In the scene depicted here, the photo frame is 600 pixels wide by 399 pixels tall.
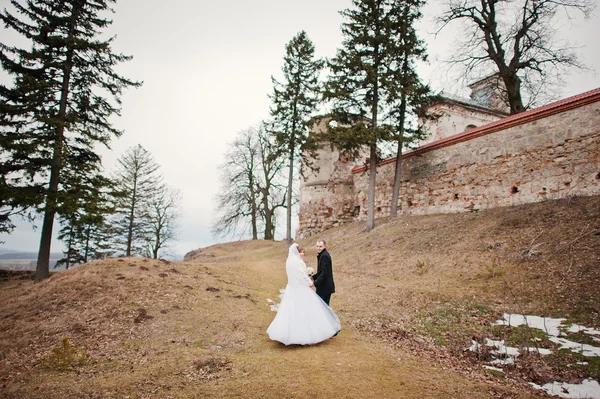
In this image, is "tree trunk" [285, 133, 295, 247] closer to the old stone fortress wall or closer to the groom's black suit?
the old stone fortress wall

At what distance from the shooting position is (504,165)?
1265cm

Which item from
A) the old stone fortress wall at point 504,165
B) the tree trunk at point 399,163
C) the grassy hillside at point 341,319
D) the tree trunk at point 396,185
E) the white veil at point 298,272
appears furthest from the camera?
the tree trunk at point 396,185

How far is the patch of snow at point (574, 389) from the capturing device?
3676 millimetres

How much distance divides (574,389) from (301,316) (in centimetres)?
359

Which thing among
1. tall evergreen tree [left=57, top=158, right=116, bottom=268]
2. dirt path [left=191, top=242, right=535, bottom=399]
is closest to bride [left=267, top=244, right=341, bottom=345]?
dirt path [left=191, top=242, right=535, bottom=399]

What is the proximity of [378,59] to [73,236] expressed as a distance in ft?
74.5

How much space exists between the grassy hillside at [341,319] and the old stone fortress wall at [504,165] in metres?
1.12

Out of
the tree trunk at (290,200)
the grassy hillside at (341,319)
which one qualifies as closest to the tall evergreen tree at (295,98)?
the tree trunk at (290,200)

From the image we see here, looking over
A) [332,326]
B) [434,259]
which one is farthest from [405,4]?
[332,326]

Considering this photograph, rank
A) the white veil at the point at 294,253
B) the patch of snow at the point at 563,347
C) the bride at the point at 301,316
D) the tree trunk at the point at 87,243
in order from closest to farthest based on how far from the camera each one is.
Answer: the patch of snow at the point at 563,347
the bride at the point at 301,316
the white veil at the point at 294,253
the tree trunk at the point at 87,243

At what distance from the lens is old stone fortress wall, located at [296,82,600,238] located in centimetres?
1041

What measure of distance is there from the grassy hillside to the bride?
0.66ft

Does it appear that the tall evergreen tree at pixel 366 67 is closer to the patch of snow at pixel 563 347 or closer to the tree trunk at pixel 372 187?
the tree trunk at pixel 372 187

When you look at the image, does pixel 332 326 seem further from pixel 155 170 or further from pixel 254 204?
pixel 254 204
